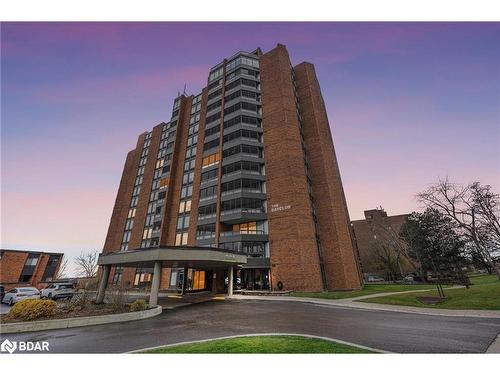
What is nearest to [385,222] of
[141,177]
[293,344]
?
[141,177]

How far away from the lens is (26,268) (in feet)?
162

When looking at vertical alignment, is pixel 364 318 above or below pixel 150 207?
below

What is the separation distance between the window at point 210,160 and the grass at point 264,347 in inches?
1556

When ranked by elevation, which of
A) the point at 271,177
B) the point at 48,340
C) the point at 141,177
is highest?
the point at 141,177

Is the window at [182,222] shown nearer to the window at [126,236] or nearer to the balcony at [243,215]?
the balcony at [243,215]

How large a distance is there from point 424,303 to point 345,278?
52.4 ft

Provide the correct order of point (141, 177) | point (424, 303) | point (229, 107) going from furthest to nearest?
point (141, 177) < point (229, 107) < point (424, 303)

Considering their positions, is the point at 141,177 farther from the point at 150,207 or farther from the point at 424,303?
the point at 424,303

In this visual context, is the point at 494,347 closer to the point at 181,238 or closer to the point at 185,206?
the point at 181,238

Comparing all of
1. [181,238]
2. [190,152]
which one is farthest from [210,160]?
[181,238]

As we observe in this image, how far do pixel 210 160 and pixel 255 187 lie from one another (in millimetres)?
11568

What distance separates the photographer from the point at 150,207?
5878 cm

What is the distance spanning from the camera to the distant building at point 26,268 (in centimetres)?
4684

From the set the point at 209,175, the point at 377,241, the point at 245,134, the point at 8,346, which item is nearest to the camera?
the point at 8,346
